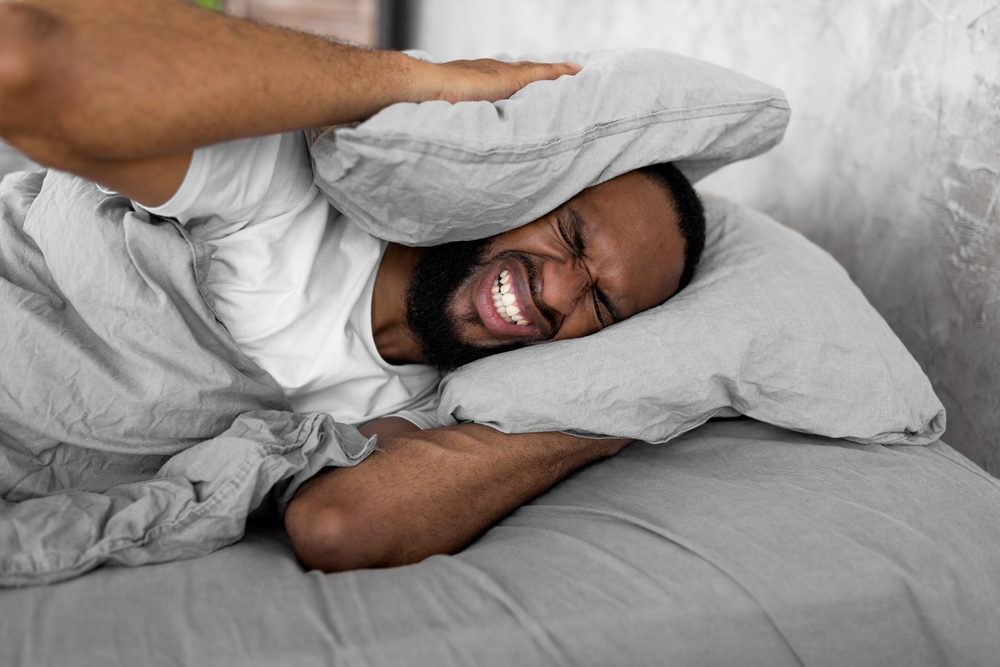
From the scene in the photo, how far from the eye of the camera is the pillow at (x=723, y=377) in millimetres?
1021

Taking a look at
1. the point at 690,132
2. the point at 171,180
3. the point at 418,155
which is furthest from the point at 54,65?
the point at 690,132

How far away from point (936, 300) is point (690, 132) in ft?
1.69

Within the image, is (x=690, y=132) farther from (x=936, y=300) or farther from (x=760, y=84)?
(x=936, y=300)

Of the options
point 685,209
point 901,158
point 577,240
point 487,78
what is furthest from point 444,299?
point 901,158

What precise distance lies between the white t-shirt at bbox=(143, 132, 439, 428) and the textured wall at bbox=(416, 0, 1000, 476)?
873mm

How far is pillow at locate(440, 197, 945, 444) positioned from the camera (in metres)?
1.02

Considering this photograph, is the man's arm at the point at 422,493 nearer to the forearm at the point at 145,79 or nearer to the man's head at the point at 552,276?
the man's head at the point at 552,276

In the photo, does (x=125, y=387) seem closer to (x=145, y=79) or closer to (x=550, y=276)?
(x=145, y=79)

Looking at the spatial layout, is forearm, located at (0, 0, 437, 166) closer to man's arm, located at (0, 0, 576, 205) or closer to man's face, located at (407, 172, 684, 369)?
man's arm, located at (0, 0, 576, 205)

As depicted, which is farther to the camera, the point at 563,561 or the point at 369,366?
the point at 369,366

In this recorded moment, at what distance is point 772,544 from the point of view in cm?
84

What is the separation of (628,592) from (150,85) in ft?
2.40

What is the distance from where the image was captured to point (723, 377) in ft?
3.40

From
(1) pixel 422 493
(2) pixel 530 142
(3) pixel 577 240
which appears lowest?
(1) pixel 422 493
